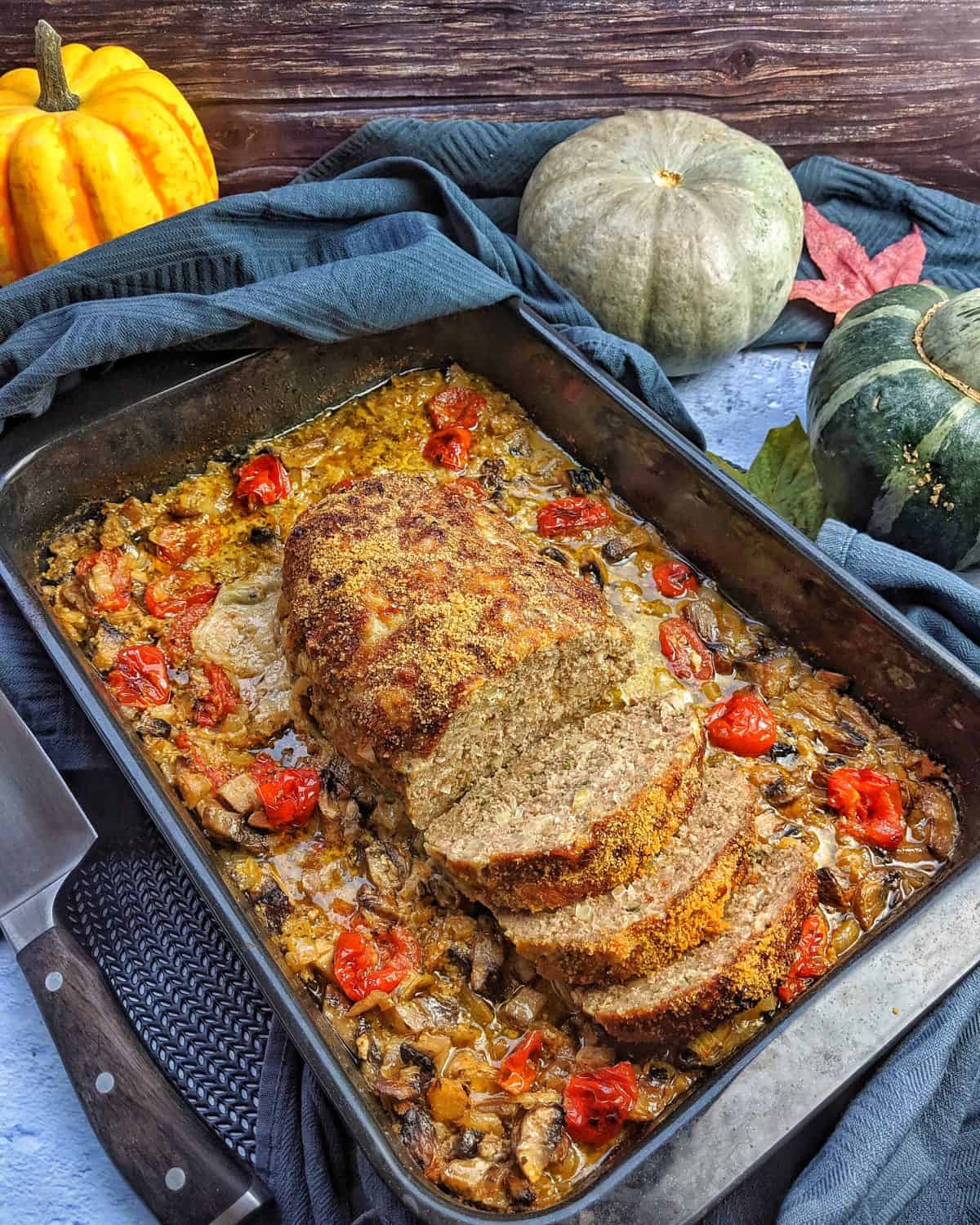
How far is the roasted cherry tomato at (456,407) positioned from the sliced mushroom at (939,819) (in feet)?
7.31

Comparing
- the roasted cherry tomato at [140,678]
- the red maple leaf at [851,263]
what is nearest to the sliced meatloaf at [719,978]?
the roasted cherry tomato at [140,678]

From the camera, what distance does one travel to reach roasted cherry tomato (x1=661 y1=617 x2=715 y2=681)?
3.88 metres

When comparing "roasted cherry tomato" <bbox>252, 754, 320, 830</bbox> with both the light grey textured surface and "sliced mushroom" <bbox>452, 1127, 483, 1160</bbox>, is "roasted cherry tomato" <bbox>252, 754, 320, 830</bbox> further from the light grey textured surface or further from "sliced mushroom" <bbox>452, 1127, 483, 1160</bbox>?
"sliced mushroom" <bbox>452, 1127, 483, 1160</bbox>

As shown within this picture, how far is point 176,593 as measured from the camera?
13.3ft

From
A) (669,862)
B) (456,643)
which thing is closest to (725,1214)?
(669,862)

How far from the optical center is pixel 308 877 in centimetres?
345

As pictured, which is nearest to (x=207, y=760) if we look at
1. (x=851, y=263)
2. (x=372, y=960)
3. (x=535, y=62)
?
(x=372, y=960)

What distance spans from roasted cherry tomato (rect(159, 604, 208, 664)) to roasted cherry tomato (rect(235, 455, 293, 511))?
51 centimetres

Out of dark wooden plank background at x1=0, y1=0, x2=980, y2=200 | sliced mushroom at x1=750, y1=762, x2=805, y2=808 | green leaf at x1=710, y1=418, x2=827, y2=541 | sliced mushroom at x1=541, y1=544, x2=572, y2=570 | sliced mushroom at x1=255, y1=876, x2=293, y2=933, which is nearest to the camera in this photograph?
sliced mushroom at x1=255, y1=876, x2=293, y2=933

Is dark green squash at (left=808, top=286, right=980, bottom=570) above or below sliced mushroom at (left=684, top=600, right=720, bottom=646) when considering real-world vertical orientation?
above

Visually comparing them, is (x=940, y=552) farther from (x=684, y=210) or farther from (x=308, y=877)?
(x=308, y=877)

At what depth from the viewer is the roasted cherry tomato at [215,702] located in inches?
148

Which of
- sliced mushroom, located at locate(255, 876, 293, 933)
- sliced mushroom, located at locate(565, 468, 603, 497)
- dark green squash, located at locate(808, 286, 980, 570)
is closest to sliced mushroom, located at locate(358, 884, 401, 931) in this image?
sliced mushroom, located at locate(255, 876, 293, 933)

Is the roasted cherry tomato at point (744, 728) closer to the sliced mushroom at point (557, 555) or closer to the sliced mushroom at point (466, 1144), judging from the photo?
the sliced mushroom at point (557, 555)
